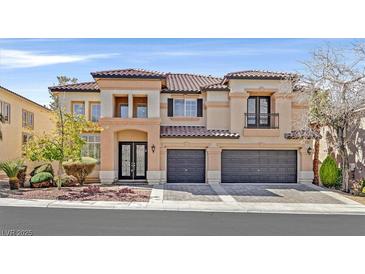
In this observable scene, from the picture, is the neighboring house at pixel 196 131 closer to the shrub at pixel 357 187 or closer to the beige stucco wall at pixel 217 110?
the beige stucco wall at pixel 217 110

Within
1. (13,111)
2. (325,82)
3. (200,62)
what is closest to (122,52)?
(200,62)

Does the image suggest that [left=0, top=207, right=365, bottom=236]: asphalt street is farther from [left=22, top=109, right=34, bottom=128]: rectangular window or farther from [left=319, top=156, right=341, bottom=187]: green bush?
[left=319, top=156, right=341, bottom=187]: green bush

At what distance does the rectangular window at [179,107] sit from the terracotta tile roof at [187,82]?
1.67 feet

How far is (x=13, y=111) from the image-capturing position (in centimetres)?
1448

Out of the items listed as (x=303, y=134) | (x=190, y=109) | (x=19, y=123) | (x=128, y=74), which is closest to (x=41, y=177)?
(x=19, y=123)

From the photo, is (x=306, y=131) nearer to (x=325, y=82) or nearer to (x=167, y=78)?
(x=325, y=82)

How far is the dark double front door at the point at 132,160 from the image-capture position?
17.7 m

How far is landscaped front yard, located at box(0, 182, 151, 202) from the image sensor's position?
13.5 m

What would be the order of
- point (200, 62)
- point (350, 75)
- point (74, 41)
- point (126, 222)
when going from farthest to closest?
point (350, 75), point (200, 62), point (74, 41), point (126, 222)

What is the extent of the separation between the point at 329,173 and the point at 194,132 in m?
6.24

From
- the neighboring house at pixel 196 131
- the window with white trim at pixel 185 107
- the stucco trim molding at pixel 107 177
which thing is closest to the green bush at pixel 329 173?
the neighboring house at pixel 196 131

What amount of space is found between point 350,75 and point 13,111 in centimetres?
1255

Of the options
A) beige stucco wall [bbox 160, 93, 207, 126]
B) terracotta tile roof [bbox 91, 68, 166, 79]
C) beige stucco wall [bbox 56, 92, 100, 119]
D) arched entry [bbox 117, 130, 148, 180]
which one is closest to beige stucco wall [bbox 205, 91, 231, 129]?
beige stucco wall [bbox 160, 93, 207, 126]

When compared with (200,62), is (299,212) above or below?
below
